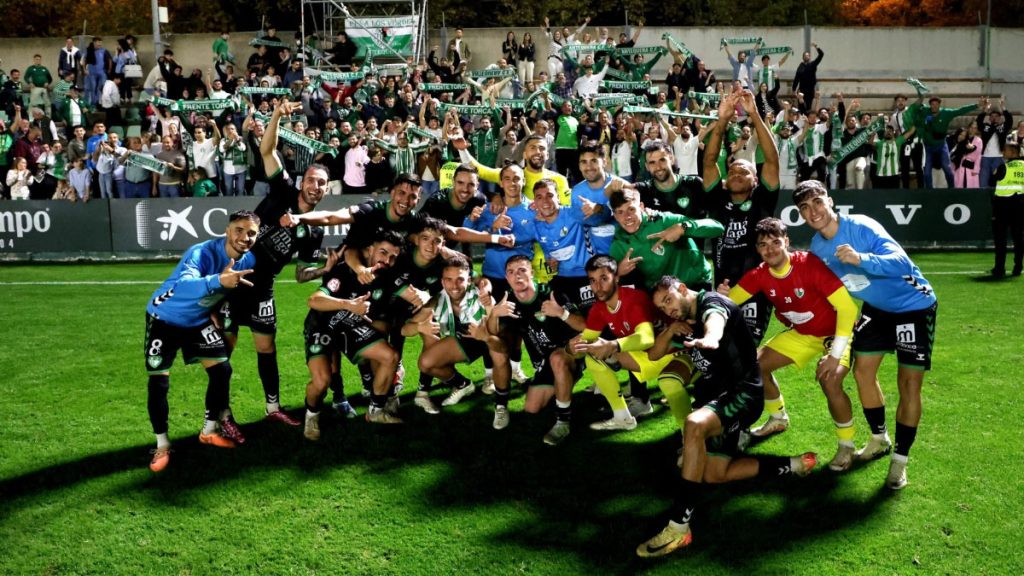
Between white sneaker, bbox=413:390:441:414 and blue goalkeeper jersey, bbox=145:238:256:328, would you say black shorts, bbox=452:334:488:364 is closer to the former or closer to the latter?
white sneaker, bbox=413:390:441:414

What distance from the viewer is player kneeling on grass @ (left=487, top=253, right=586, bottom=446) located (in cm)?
774

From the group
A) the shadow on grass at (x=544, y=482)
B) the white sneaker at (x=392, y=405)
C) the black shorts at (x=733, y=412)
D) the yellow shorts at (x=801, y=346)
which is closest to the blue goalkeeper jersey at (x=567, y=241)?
the shadow on grass at (x=544, y=482)

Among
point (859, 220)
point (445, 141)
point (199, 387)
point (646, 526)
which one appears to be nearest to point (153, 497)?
point (199, 387)

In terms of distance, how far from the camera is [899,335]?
258 inches

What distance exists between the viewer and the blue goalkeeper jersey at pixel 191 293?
696 centimetres

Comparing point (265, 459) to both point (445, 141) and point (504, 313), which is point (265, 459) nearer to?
point (504, 313)

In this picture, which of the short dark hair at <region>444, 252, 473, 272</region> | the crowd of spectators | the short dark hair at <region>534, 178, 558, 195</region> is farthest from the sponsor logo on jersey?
the crowd of spectators

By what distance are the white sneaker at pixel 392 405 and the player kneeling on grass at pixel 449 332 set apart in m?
0.35

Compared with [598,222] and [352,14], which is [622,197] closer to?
[598,222]

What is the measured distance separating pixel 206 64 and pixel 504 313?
25.4 m

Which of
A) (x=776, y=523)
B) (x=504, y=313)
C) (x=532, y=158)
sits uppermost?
(x=532, y=158)

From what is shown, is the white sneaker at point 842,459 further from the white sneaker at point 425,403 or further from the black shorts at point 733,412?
the white sneaker at point 425,403

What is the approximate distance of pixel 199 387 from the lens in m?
9.30

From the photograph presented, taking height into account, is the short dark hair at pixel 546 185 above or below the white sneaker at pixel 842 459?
above
